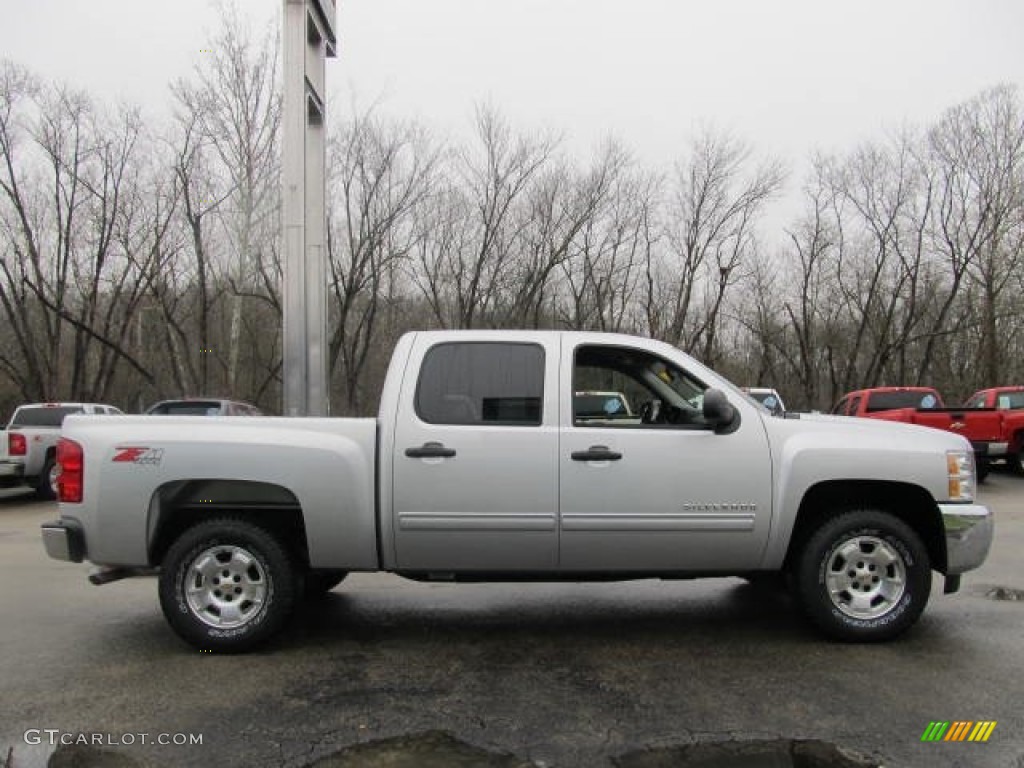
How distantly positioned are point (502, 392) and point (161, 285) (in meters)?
30.1

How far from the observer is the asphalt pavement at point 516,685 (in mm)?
3555

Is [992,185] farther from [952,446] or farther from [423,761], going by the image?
[423,761]

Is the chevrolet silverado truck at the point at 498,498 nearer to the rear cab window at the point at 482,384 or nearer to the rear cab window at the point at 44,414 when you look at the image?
the rear cab window at the point at 482,384

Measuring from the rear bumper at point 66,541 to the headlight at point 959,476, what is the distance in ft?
17.3

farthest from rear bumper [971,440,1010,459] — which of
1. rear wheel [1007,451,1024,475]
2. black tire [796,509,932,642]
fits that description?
black tire [796,509,932,642]

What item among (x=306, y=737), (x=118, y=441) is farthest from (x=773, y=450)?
(x=118, y=441)

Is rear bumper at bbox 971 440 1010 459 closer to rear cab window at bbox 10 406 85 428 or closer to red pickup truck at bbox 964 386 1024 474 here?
red pickup truck at bbox 964 386 1024 474

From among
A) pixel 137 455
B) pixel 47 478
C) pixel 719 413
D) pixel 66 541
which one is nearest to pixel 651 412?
pixel 719 413

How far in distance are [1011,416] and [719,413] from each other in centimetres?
1330

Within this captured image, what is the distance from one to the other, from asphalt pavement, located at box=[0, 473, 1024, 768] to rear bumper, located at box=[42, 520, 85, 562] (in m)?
0.64

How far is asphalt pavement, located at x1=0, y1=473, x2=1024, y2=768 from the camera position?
3.55 metres

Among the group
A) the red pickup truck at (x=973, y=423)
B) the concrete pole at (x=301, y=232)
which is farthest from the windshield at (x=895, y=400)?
the concrete pole at (x=301, y=232)

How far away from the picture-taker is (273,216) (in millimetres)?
29406

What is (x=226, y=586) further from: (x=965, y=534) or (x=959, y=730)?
(x=965, y=534)
